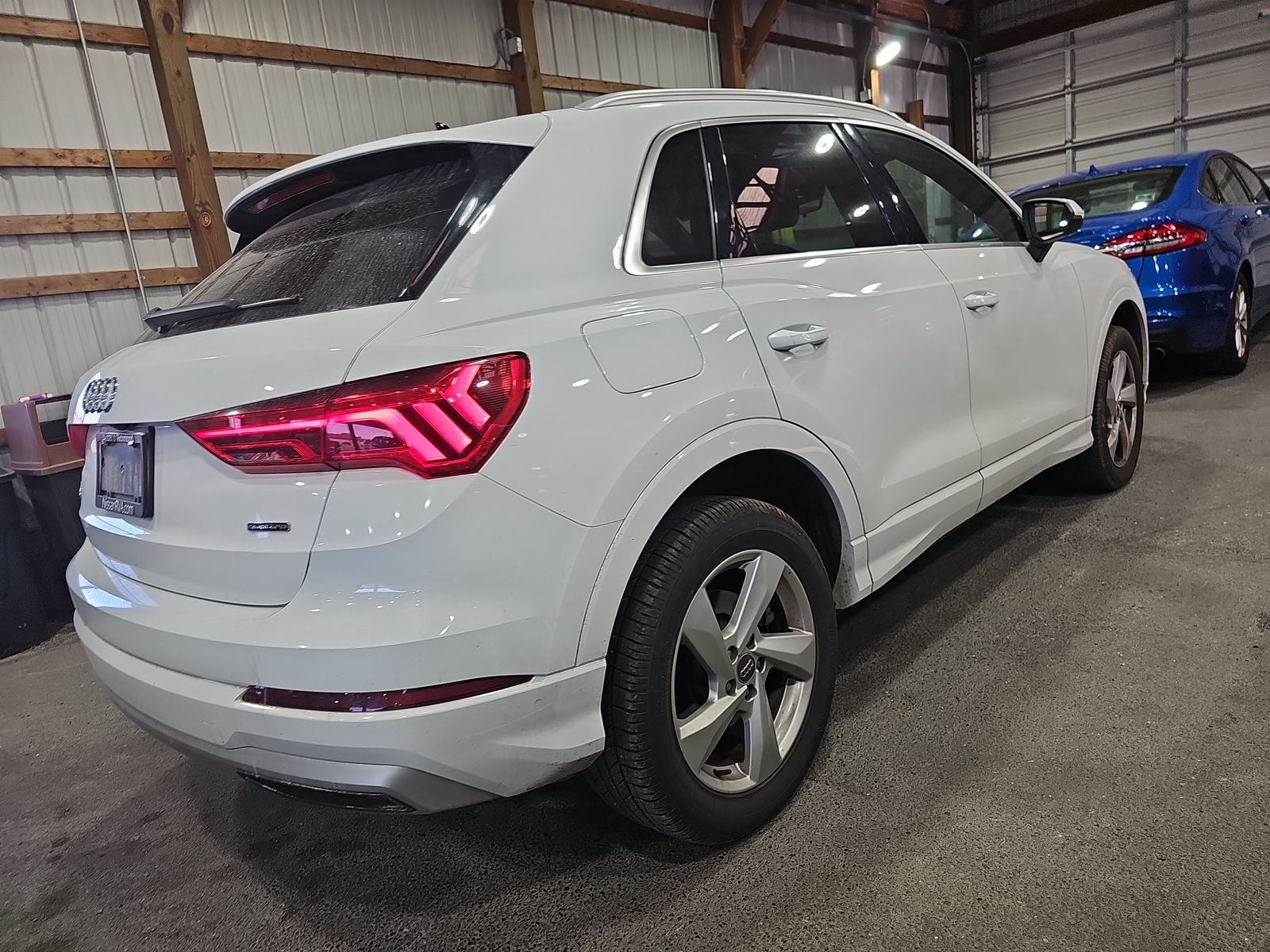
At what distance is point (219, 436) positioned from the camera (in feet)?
4.68

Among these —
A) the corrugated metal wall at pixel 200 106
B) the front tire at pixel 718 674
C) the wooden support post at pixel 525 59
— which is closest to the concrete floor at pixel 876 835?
the front tire at pixel 718 674

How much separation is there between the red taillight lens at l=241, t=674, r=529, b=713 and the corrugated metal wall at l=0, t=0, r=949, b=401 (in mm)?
5065

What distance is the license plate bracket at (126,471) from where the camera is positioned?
158 centimetres

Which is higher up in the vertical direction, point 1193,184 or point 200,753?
point 1193,184

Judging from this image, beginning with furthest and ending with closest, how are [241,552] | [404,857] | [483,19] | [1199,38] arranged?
[1199,38] → [483,19] → [404,857] → [241,552]

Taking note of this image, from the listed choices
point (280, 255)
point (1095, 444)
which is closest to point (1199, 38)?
point (1095, 444)

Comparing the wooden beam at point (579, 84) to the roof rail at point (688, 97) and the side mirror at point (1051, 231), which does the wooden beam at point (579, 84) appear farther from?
the roof rail at point (688, 97)

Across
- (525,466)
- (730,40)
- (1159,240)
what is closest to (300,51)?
(730,40)

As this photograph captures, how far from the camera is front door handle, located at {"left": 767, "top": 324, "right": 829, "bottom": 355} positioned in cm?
186

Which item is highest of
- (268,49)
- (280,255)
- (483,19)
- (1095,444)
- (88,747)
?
(483,19)

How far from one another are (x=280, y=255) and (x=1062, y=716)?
2209 millimetres

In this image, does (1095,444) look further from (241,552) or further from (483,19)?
(483,19)

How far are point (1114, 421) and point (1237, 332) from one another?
3.17 m

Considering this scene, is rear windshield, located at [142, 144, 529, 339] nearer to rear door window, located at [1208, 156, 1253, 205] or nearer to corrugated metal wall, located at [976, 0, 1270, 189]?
rear door window, located at [1208, 156, 1253, 205]
